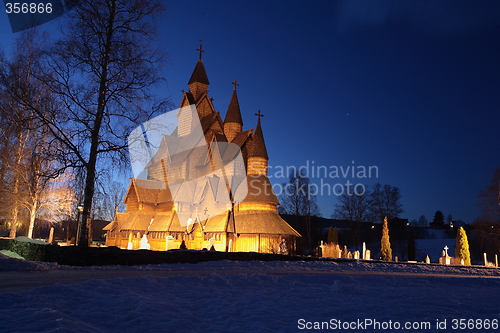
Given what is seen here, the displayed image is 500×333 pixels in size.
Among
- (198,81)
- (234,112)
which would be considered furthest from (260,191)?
(198,81)

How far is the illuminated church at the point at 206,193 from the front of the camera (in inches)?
1193

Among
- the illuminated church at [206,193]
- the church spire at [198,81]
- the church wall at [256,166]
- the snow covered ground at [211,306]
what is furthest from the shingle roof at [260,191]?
the snow covered ground at [211,306]

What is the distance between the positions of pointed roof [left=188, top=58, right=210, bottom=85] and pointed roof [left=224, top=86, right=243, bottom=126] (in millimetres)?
5793

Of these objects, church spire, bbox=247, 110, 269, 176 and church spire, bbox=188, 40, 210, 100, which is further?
church spire, bbox=188, 40, 210, 100

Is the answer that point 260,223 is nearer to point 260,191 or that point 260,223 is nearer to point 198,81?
point 260,191

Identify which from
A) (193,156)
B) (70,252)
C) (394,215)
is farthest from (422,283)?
(394,215)

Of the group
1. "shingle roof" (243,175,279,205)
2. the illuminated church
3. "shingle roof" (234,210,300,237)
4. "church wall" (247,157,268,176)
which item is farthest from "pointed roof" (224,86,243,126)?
"shingle roof" (234,210,300,237)

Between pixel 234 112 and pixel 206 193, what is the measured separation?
35.6 ft

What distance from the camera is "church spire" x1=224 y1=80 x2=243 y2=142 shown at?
39.5 metres

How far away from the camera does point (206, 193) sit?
3359cm

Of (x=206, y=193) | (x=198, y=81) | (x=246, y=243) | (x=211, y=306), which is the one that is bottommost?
(x=211, y=306)

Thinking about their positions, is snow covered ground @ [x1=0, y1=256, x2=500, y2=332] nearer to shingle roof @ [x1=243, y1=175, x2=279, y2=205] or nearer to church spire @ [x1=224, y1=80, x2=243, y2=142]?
shingle roof @ [x1=243, y1=175, x2=279, y2=205]

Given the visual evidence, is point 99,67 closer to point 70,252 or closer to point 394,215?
point 70,252

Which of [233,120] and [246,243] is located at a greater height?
[233,120]
